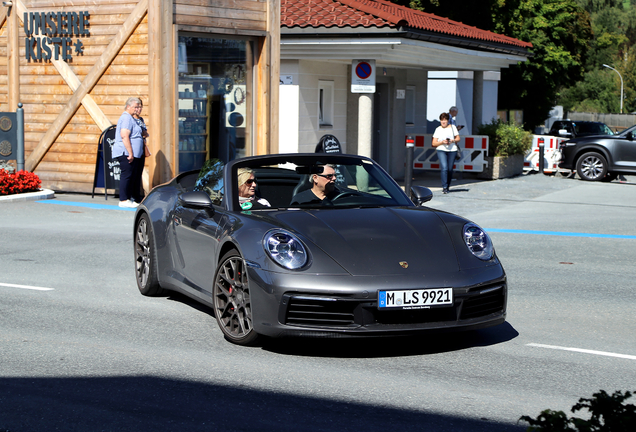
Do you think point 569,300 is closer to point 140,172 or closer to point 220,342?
point 220,342

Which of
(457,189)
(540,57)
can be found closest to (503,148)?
(457,189)

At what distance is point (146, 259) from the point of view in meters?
7.80

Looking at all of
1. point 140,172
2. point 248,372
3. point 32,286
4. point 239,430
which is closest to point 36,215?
point 140,172

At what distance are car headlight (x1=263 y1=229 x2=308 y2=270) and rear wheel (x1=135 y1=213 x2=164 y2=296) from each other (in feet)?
7.10

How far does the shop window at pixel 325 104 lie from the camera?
20.7 m

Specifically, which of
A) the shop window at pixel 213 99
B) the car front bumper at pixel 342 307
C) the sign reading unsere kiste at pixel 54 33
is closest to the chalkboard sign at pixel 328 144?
the shop window at pixel 213 99

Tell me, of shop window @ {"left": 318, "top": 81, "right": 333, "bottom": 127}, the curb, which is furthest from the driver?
shop window @ {"left": 318, "top": 81, "right": 333, "bottom": 127}

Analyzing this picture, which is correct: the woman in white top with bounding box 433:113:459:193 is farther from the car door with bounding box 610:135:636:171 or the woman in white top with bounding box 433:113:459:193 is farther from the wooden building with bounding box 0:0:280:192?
the car door with bounding box 610:135:636:171

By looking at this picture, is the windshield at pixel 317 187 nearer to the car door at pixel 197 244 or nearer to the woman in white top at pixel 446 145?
the car door at pixel 197 244

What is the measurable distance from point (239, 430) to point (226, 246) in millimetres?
2129

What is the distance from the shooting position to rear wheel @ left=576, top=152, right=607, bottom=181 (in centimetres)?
2398

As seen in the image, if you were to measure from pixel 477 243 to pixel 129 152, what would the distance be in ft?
30.5

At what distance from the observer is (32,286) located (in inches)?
318

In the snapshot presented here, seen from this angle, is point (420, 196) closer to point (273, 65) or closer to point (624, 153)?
point (273, 65)
